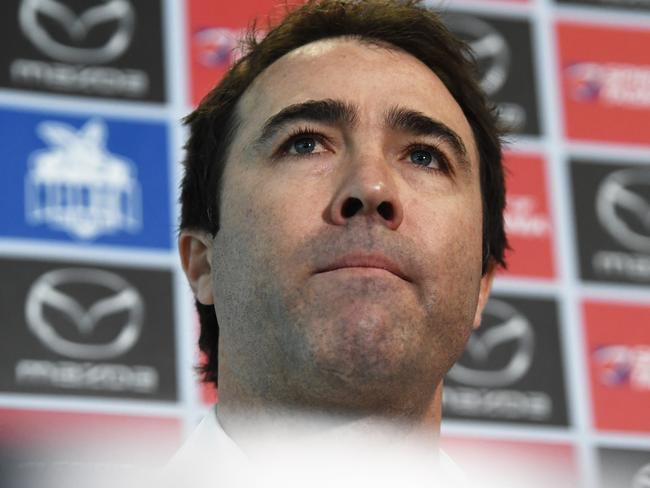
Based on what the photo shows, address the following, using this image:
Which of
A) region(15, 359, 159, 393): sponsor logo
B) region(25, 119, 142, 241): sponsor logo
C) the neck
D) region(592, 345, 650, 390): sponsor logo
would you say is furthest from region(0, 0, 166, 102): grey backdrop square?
the neck

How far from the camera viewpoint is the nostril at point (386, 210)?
133 cm

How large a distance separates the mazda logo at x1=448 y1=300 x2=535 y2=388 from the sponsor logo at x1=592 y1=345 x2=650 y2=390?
0.51ft

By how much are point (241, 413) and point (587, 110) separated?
2.19 metres

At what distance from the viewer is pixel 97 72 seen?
10.2ft

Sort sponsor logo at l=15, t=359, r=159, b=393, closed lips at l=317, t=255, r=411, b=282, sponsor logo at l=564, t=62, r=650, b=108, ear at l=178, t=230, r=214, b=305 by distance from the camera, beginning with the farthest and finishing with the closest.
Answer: sponsor logo at l=564, t=62, r=650, b=108
sponsor logo at l=15, t=359, r=159, b=393
ear at l=178, t=230, r=214, b=305
closed lips at l=317, t=255, r=411, b=282

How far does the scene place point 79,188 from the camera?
2977 mm

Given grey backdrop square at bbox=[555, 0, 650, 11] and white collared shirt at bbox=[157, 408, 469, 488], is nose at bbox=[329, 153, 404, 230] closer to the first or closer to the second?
white collared shirt at bbox=[157, 408, 469, 488]

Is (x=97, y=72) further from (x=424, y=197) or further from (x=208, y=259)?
(x=424, y=197)

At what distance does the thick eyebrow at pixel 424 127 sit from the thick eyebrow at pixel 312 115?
0.13ft

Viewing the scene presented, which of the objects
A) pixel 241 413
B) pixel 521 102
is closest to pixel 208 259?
pixel 241 413

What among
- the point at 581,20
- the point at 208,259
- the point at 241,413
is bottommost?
the point at 241,413

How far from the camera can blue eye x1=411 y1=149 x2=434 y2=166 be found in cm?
145

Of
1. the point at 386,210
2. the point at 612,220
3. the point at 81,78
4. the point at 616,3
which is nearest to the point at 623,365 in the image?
the point at 612,220

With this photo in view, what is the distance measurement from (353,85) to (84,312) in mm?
1536
